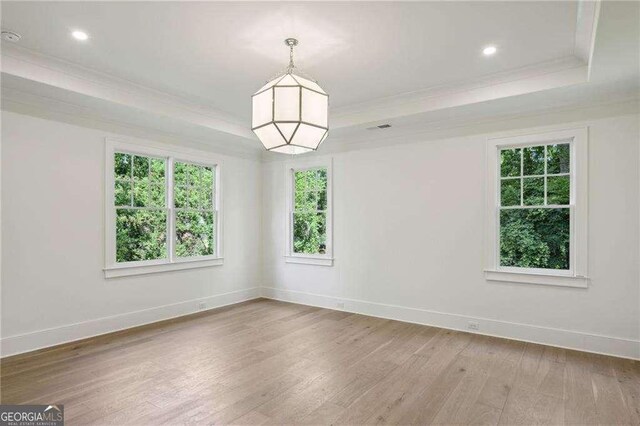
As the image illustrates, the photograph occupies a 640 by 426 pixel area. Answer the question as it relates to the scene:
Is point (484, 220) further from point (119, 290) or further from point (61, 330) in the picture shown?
point (61, 330)

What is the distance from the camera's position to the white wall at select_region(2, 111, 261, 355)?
3795 millimetres

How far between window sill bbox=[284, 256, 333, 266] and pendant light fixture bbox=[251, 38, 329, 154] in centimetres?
306

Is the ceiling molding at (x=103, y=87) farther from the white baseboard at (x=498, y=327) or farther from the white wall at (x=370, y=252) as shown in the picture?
the white baseboard at (x=498, y=327)

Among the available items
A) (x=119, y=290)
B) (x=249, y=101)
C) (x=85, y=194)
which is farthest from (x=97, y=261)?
(x=249, y=101)

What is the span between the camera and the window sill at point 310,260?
19.4 feet

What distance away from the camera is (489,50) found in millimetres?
3371

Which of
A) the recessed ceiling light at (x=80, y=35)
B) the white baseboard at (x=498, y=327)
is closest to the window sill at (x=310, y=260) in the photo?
the white baseboard at (x=498, y=327)

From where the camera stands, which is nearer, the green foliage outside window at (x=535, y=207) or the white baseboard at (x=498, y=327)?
the white baseboard at (x=498, y=327)

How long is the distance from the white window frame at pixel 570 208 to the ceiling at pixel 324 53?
1.55ft

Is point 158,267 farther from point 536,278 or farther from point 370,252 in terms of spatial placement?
point 536,278

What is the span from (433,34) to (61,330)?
4900 millimetres

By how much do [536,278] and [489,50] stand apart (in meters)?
2.59

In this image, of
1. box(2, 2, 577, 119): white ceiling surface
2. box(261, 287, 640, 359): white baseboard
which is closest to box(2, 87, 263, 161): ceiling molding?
box(2, 2, 577, 119): white ceiling surface

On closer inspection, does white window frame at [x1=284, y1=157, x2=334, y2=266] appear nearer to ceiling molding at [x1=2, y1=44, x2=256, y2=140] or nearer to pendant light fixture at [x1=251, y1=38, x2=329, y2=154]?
ceiling molding at [x1=2, y1=44, x2=256, y2=140]
